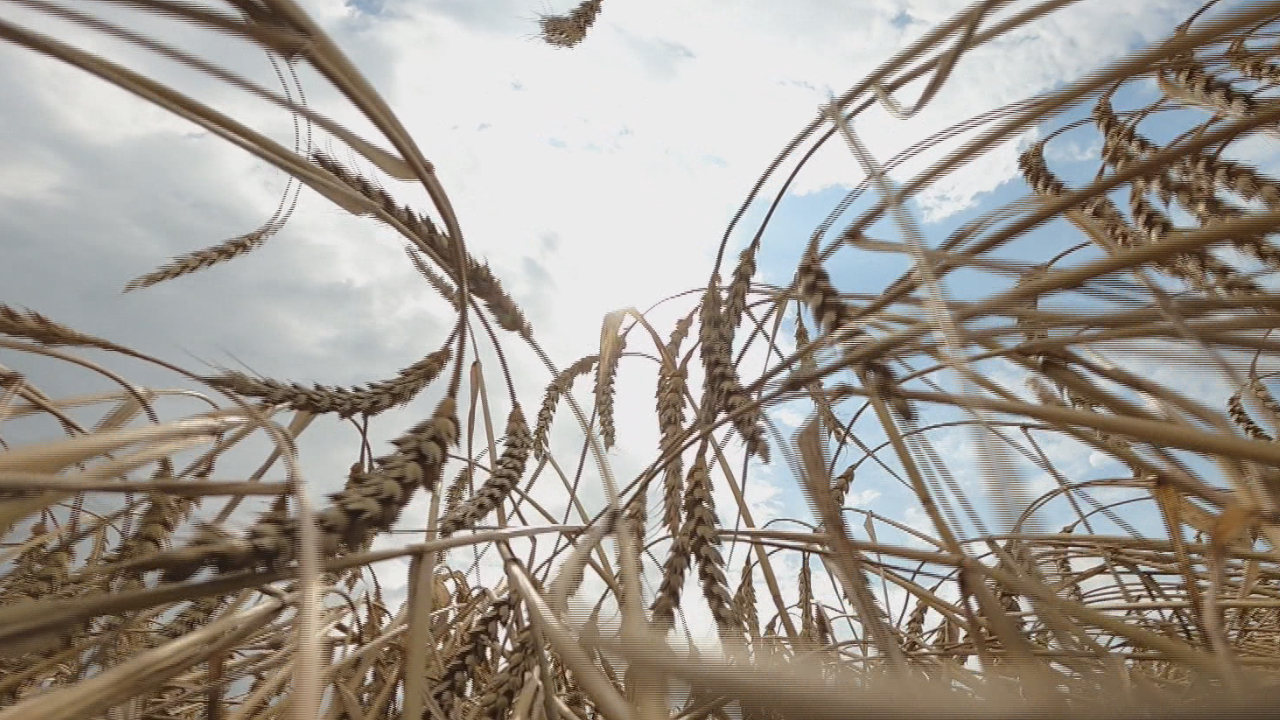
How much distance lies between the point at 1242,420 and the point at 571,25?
66.0 inches

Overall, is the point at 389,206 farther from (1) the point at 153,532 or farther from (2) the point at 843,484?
(2) the point at 843,484

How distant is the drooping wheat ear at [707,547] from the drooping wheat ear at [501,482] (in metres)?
0.20

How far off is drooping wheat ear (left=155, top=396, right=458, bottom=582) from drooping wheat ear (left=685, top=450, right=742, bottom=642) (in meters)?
0.26

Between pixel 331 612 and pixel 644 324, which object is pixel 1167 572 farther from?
pixel 331 612

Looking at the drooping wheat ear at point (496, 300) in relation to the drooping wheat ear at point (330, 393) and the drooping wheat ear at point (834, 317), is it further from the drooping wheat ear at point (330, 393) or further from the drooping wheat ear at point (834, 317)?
the drooping wheat ear at point (834, 317)

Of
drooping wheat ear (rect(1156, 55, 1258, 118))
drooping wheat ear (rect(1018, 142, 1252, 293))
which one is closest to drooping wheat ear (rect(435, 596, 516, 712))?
drooping wheat ear (rect(1018, 142, 1252, 293))

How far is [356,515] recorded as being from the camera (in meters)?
0.47

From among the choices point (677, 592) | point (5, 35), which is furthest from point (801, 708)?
point (5, 35)

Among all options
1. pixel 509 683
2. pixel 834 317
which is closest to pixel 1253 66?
pixel 834 317

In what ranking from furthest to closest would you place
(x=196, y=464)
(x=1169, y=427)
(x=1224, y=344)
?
(x=196, y=464) < (x=1224, y=344) < (x=1169, y=427)

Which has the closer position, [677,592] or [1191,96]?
[677,592]

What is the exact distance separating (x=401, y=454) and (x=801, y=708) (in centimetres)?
40

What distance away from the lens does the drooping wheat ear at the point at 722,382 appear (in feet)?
2.59

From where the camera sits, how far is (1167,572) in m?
1.18
